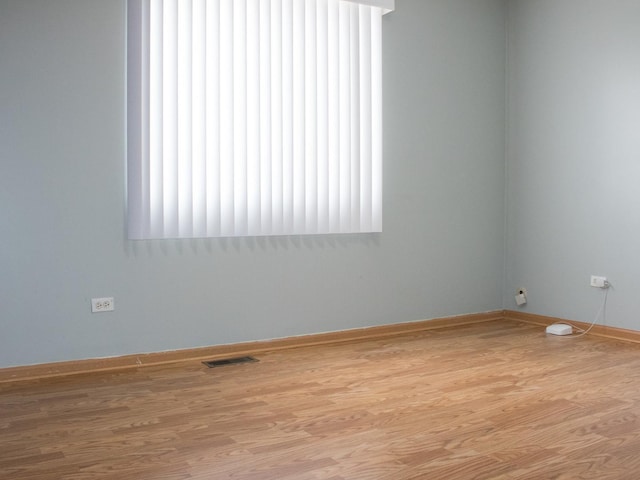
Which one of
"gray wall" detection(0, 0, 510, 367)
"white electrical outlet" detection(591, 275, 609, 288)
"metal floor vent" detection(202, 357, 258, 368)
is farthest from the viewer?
"white electrical outlet" detection(591, 275, 609, 288)

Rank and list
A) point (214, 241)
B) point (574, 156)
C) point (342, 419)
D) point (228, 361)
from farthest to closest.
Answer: point (574, 156) → point (214, 241) → point (228, 361) → point (342, 419)

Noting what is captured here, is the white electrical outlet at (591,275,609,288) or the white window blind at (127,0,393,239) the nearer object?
the white window blind at (127,0,393,239)

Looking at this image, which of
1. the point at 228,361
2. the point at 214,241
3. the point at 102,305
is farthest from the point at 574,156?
the point at 102,305

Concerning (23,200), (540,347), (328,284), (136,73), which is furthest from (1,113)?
Answer: (540,347)

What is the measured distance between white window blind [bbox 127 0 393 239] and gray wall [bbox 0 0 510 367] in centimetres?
12

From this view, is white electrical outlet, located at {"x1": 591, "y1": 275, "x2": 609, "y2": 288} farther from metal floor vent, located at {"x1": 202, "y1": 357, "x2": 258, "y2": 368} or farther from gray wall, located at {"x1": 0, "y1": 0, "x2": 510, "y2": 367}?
metal floor vent, located at {"x1": 202, "y1": 357, "x2": 258, "y2": 368}

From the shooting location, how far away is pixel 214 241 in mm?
4059

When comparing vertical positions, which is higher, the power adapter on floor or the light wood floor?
the power adapter on floor

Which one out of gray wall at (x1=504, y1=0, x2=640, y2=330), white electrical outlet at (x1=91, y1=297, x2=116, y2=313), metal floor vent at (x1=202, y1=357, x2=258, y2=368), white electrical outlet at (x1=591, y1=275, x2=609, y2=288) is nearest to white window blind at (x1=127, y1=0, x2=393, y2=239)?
white electrical outlet at (x1=91, y1=297, x2=116, y2=313)

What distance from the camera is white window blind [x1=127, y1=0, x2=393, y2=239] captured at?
380 cm

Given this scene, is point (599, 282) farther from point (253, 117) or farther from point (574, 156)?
point (253, 117)

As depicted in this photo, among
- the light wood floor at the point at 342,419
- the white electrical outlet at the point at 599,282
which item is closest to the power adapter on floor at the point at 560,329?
the white electrical outlet at the point at 599,282

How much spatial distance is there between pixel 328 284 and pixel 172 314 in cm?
111

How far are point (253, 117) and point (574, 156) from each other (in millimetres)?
2371
